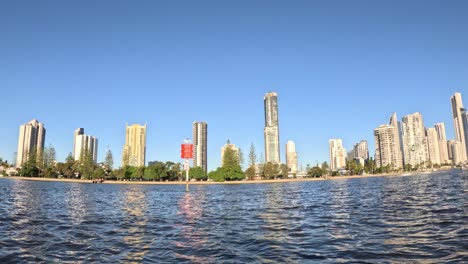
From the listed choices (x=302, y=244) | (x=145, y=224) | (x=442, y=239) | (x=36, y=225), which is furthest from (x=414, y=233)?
(x=36, y=225)

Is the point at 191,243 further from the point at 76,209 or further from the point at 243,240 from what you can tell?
the point at 76,209

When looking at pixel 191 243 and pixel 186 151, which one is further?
pixel 186 151

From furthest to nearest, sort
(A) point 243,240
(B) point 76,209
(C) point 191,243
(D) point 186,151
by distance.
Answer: (D) point 186,151, (B) point 76,209, (A) point 243,240, (C) point 191,243

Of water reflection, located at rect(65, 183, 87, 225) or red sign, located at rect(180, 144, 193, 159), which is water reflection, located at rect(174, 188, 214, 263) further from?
red sign, located at rect(180, 144, 193, 159)

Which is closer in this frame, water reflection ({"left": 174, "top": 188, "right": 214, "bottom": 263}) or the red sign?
water reflection ({"left": 174, "top": 188, "right": 214, "bottom": 263})

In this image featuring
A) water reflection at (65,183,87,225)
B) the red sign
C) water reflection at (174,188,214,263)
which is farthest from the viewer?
the red sign

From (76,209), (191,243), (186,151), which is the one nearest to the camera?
(191,243)

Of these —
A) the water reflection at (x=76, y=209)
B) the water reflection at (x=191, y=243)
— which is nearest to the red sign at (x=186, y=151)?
the water reflection at (x=76, y=209)

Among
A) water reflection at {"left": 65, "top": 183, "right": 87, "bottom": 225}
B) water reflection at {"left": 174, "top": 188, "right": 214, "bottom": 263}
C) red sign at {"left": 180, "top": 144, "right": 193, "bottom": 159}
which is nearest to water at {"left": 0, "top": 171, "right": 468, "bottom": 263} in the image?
water reflection at {"left": 174, "top": 188, "right": 214, "bottom": 263}

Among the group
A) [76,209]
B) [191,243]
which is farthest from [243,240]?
[76,209]

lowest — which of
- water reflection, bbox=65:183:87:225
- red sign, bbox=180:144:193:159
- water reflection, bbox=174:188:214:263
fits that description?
water reflection, bbox=174:188:214:263

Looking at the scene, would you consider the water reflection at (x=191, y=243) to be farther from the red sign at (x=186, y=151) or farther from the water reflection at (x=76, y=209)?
the red sign at (x=186, y=151)

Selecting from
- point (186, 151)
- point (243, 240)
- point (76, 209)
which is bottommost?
point (243, 240)

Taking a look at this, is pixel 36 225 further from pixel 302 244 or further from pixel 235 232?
pixel 302 244
